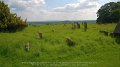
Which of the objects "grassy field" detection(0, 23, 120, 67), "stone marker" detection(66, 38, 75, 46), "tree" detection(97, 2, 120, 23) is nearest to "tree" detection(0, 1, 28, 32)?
"grassy field" detection(0, 23, 120, 67)

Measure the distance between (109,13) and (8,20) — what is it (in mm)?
50862

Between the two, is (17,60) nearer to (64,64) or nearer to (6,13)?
(64,64)

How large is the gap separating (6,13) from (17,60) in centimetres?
1533

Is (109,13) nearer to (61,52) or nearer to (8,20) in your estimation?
(8,20)

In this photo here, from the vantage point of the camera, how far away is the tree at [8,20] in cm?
3366

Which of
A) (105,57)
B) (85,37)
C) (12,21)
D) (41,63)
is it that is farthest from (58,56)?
(12,21)

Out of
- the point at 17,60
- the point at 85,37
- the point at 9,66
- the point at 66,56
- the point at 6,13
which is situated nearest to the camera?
the point at 9,66

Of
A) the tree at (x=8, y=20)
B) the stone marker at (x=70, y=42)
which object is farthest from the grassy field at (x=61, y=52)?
the tree at (x=8, y=20)

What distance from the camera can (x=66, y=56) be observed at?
22.2 metres

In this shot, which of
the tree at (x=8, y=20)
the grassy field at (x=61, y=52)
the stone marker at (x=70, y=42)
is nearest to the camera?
the grassy field at (x=61, y=52)

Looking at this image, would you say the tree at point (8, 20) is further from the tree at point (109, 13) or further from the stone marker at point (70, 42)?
the tree at point (109, 13)

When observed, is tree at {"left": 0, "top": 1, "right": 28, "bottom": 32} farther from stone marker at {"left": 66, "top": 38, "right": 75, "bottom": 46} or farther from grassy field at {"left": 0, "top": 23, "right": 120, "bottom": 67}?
stone marker at {"left": 66, "top": 38, "right": 75, "bottom": 46}

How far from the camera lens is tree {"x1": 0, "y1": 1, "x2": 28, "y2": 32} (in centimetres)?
3366

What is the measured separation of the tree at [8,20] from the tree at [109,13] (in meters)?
41.4
